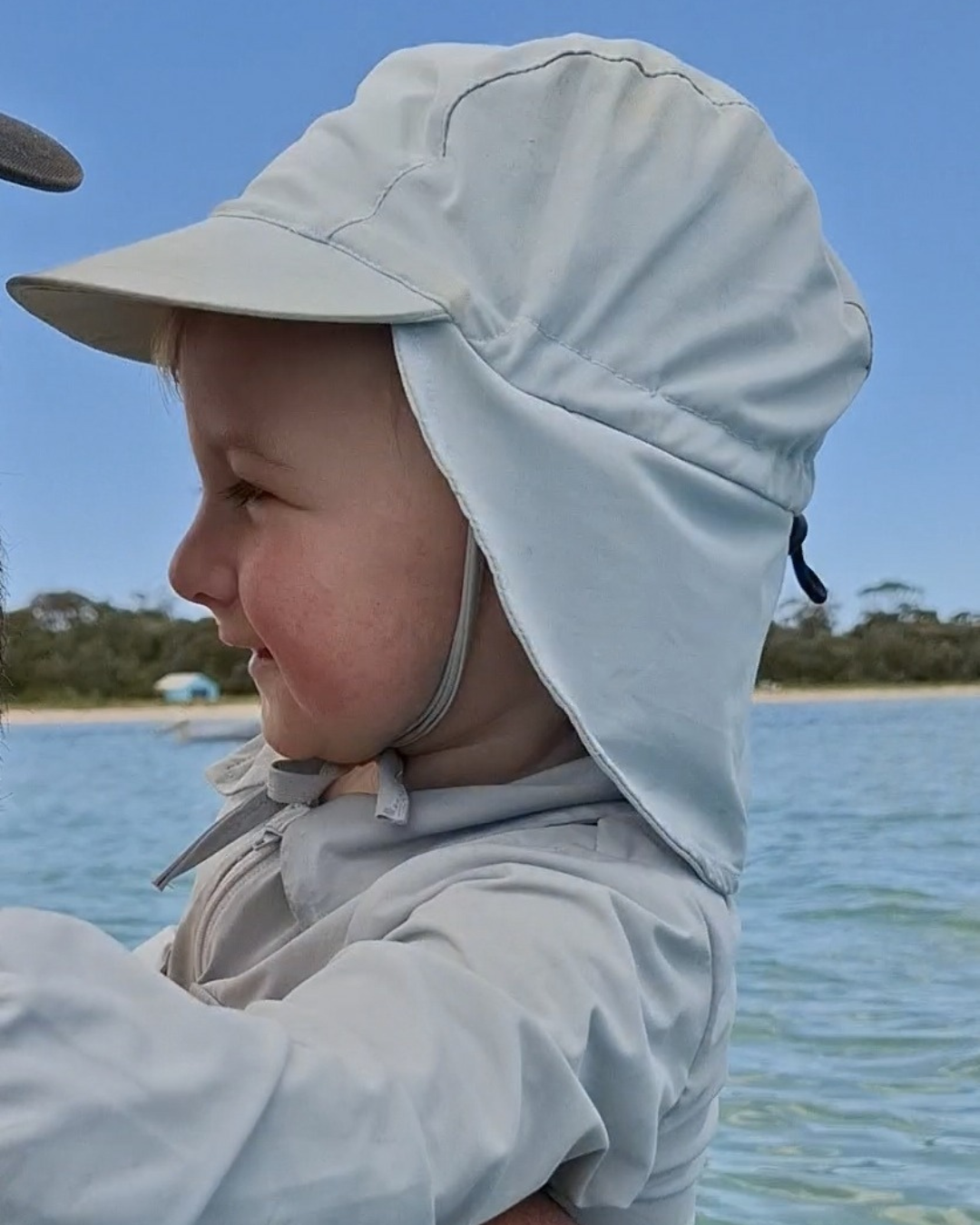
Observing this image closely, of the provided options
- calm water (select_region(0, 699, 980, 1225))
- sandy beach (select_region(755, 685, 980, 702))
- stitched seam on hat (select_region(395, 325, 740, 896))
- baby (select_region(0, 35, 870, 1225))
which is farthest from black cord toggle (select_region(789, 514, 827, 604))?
sandy beach (select_region(755, 685, 980, 702))

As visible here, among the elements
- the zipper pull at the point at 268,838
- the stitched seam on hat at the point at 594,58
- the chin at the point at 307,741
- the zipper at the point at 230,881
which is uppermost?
the stitched seam on hat at the point at 594,58

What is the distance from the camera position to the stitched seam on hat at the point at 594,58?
1.08 m

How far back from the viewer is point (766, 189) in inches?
45.1

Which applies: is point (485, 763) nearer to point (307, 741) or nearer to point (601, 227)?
point (307, 741)

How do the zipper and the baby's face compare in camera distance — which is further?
the zipper

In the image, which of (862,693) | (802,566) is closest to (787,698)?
(862,693)

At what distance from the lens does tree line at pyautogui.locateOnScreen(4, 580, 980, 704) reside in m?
1.47

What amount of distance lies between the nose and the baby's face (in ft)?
0.08

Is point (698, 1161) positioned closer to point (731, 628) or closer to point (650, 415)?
point (731, 628)

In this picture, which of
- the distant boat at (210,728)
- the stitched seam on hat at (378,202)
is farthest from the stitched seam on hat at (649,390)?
the distant boat at (210,728)

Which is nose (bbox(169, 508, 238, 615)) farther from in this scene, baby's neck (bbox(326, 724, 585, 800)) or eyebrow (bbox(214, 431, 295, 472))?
baby's neck (bbox(326, 724, 585, 800))

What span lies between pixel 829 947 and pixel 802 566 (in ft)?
14.1

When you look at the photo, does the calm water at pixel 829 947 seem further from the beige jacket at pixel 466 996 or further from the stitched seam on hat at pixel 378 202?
the stitched seam on hat at pixel 378 202

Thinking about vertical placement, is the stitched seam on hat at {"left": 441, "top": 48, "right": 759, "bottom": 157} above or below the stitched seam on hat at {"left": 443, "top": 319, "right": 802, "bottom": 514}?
above
